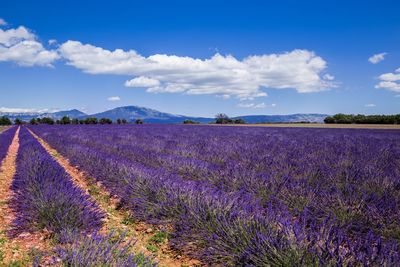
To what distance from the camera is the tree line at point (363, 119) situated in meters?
53.3

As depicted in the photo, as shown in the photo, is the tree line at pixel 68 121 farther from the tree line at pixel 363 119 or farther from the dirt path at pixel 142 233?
the dirt path at pixel 142 233

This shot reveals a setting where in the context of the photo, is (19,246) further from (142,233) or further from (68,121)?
(68,121)

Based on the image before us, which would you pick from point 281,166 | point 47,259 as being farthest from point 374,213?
point 47,259

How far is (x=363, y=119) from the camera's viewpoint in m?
59.8

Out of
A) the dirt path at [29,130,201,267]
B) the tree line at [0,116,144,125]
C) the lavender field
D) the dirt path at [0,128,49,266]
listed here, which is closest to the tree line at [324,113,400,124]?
the tree line at [0,116,144,125]

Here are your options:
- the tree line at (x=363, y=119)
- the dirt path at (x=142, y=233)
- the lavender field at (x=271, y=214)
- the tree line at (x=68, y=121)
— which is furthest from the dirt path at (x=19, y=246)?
the tree line at (x=68, y=121)

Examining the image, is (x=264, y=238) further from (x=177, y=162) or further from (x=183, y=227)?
(x=177, y=162)

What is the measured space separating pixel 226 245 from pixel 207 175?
11.5 ft

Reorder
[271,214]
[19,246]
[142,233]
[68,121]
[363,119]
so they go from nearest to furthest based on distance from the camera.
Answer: [271,214], [19,246], [142,233], [363,119], [68,121]

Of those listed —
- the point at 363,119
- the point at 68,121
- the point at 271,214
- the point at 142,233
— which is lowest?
the point at 142,233

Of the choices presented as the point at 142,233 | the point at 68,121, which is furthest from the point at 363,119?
the point at 68,121

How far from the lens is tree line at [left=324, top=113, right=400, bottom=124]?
53344 millimetres

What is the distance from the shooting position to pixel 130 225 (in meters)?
4.36

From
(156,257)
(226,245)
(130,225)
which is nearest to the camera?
(226,245)
